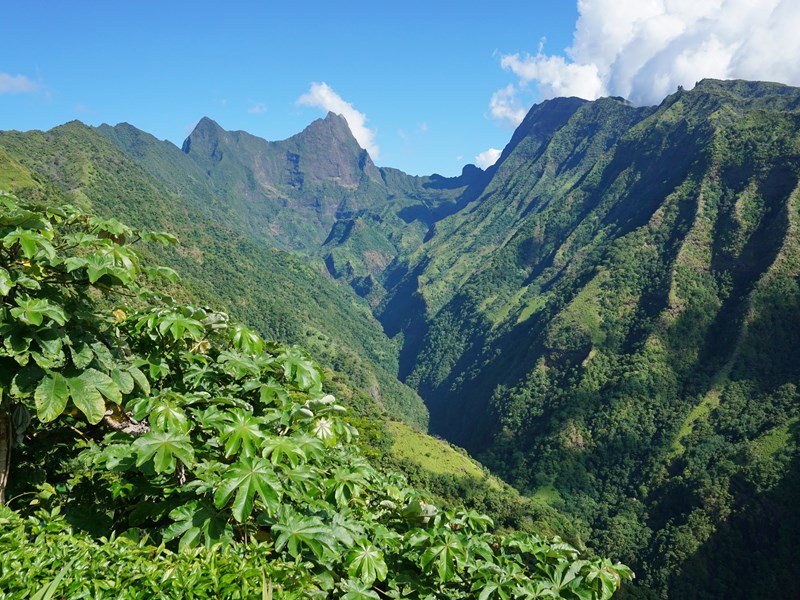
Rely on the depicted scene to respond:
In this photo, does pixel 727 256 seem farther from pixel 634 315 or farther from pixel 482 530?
pixel 482 530

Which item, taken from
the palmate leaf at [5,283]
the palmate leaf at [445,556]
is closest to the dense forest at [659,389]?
the palmate leaf at [445,556]

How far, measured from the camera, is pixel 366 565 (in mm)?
5238

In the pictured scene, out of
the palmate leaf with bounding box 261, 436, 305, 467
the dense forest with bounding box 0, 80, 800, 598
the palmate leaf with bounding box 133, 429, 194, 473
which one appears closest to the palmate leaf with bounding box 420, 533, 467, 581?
the palmate leaf with bounding box 261, 436, 305, 467

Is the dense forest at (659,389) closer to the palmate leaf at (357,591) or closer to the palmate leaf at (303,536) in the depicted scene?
the palmate leaf at (357,591)

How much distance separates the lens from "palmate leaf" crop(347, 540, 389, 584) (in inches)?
203

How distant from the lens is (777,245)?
145 meters

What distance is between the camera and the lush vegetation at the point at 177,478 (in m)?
4.34

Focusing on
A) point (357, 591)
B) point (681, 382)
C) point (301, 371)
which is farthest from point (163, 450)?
point (681, 382)

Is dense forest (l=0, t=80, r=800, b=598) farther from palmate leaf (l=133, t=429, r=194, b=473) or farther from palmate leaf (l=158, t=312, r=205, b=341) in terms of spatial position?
palmate leaf (l=133, t=429, r=194, b=473)

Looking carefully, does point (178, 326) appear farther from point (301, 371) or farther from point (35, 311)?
point (35, 311)

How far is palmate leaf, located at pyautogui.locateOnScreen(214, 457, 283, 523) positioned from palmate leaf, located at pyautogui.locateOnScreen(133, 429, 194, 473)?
574 millimetres

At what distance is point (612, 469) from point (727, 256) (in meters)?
80.8

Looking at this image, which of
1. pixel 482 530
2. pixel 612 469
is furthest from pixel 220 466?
pixel 612 469

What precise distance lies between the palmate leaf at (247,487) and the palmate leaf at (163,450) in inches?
22.6
